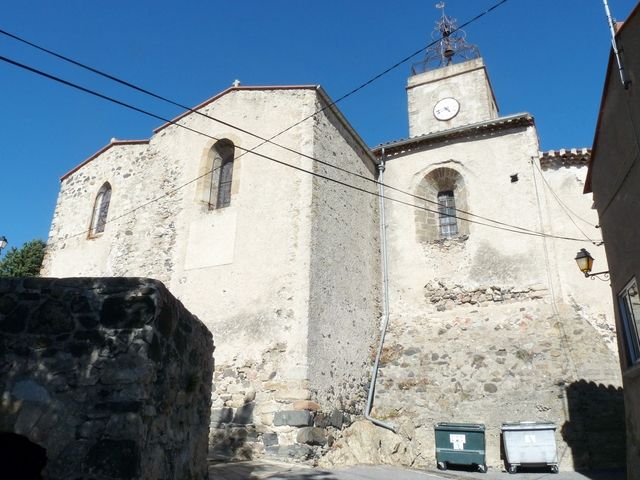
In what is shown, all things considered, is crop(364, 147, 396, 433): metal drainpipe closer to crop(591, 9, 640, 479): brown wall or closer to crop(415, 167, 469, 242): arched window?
crop(415, 167, 469, 242): arched window

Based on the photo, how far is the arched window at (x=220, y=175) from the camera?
38.6ft

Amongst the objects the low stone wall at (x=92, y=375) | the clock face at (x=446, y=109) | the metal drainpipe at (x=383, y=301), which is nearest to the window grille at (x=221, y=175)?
the metal drainpipe at (x=383, y=301)

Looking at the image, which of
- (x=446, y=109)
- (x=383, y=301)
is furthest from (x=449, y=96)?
(x=383, y=301)

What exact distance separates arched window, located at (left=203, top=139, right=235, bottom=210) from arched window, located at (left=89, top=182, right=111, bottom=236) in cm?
310

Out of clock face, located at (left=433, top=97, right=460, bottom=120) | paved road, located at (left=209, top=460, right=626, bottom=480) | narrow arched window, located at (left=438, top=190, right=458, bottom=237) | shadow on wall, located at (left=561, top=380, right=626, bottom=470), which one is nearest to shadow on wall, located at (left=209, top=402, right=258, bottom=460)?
paved road, located at (left=209, top=460, right=626, bottom=480)

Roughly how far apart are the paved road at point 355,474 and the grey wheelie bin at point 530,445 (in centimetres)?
18

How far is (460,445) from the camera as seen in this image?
909 cm

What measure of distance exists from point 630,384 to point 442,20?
19.3 metres

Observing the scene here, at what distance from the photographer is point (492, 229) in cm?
1209

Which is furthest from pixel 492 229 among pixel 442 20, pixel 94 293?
pixel 442 20

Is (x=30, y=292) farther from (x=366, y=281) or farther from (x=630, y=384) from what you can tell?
(x=366, y=281)

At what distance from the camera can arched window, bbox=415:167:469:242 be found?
12.9 m

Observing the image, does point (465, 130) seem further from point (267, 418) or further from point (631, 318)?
point (267, 418)

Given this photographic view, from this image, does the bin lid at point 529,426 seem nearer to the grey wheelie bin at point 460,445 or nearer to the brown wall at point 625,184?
the grey wheelie bin at point 460,445
